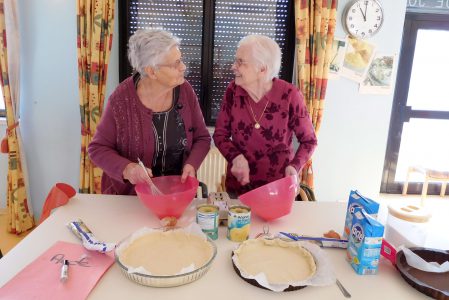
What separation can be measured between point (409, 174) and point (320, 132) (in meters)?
1.32

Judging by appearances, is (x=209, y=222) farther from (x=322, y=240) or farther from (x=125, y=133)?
(x=125, y=133)

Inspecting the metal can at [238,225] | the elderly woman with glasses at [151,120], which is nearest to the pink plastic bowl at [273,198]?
the metal can at [238,225]

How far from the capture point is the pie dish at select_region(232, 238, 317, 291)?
0.88 m

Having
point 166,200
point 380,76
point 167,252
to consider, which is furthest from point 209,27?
point 167,252

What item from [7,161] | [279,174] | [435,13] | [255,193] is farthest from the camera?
→ [435,13]

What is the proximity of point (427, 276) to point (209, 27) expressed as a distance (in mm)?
2390

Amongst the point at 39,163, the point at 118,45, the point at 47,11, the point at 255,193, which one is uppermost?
the point at 47,11

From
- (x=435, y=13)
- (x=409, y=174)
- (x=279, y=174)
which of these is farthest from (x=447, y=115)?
(x=279, y=174)

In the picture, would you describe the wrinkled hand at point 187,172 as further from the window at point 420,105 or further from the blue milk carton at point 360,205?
the window at point 420,105

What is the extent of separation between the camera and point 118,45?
273cm

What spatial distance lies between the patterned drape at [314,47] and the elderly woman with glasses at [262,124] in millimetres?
1131

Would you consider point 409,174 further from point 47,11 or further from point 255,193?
point 47,11

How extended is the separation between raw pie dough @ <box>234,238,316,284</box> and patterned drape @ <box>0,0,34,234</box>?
235 cm

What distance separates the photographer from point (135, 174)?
4.24ft
